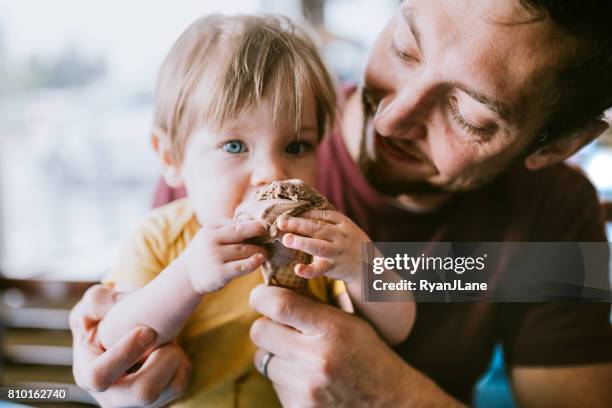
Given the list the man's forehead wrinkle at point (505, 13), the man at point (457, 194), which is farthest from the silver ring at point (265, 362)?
the man's forehead wrinkle at point (505, 13)

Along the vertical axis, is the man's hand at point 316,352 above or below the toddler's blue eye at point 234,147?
below

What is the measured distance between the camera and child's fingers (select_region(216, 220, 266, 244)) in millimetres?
664

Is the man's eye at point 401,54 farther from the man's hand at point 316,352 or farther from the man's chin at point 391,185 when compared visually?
the man's hand at point 316,352

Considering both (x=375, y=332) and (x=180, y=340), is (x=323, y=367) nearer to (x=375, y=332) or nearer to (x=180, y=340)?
(x=375, y=332)

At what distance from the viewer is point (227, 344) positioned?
82 cm

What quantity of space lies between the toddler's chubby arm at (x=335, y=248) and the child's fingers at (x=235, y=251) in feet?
0.18

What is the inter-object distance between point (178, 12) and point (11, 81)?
0.32m

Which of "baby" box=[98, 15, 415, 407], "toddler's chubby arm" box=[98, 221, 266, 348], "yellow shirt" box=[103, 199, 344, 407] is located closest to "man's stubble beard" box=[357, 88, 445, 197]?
"baby" box=[98, 15, 415, 407]

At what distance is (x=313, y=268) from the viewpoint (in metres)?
0.67

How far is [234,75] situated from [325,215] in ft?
0.80

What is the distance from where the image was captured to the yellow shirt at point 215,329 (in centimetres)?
80

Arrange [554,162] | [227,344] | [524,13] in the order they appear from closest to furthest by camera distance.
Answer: [524,13] → [227,344] → [554,162]

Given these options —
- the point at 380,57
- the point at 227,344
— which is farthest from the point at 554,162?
the point at 227,344

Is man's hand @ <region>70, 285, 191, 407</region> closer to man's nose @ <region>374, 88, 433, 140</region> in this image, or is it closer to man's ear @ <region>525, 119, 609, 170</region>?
man's nose @ <region>374, 88, 433, 140</region>
